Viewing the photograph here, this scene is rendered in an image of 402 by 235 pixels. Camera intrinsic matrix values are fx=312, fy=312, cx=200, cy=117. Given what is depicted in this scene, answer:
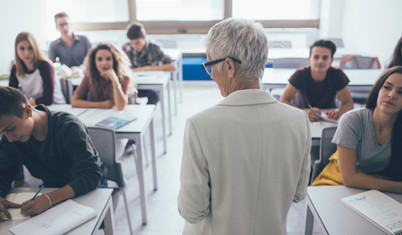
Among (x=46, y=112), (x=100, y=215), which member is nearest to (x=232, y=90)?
(x=100, y=215)

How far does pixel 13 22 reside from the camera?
15.6 feet

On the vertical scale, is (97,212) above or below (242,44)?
below

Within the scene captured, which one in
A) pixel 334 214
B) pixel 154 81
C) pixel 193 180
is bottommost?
pixel 334 214

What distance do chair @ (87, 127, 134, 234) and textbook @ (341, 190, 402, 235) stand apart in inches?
49.5

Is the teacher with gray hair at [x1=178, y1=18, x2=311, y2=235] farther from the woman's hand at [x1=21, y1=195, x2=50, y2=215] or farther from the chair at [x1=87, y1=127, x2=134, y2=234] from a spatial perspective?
the chair at [x1=87, y1=127, x2=134, y2=234]

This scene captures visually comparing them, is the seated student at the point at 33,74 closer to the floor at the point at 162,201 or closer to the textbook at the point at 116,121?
the textbook at the point at 116,121

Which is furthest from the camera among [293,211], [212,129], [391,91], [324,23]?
[324,23]

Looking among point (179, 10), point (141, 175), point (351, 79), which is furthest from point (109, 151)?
point (179, 10)

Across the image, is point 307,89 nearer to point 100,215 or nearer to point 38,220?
point 100,215

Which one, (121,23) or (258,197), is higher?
(121,23)

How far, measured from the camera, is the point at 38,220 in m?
1.28

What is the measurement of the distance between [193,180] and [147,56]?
10.6 feet

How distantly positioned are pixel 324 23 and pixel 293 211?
4466mm

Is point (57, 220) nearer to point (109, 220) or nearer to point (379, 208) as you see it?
point (109, 220)
